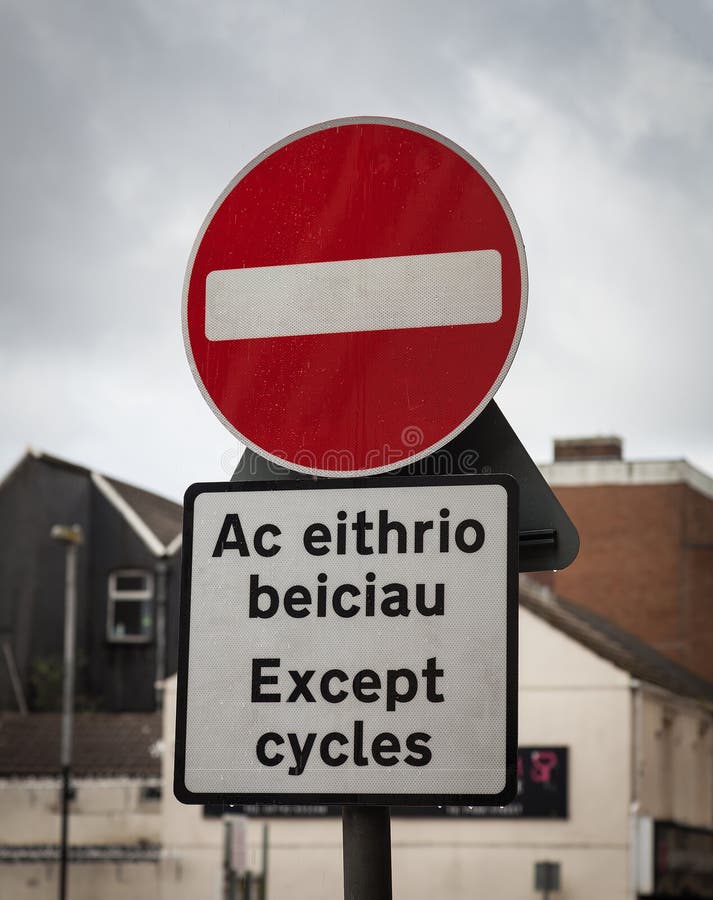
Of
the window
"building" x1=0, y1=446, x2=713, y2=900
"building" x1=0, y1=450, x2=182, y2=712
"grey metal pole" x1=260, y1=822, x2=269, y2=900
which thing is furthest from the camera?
the window

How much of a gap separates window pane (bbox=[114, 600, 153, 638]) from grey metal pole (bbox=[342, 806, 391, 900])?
3380 centimetres

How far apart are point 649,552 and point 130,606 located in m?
16.4

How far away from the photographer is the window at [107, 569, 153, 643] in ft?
117

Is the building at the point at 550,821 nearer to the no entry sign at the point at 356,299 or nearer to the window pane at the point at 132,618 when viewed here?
the window pane at the point at 132,618

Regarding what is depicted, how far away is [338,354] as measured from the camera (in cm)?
236

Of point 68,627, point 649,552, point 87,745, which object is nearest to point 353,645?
point 87,745

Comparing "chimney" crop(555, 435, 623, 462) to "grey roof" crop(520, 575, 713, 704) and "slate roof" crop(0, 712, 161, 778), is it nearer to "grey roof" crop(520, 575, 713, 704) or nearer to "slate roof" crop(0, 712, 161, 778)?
"grey roof" crop(520, 575, 713, 704)

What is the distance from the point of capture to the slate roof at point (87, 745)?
32.9 metres

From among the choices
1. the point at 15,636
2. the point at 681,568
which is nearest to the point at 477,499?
the point at 15,636

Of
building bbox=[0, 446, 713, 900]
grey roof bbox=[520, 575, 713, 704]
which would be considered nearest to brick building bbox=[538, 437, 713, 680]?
grey roof bbox=[520, 575, 713, 704]

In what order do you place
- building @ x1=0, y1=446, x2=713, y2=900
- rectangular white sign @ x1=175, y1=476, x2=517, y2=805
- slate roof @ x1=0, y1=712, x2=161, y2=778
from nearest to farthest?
rectangular white sign @ x1=175, y1=476, x2=517, y2=805 → building @ x1=0, y1=446, x2=713, y2=900 → slate roof @ x1=0, y1=712, x2=161, y2=778

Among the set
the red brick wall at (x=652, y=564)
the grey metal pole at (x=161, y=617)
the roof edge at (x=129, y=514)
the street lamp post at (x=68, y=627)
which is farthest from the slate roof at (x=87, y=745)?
the red brick wall at (x=652, y=564)

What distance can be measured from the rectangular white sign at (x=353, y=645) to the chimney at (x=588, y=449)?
144ft

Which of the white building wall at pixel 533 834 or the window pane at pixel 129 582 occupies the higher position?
the window pane at pixel 129 582
